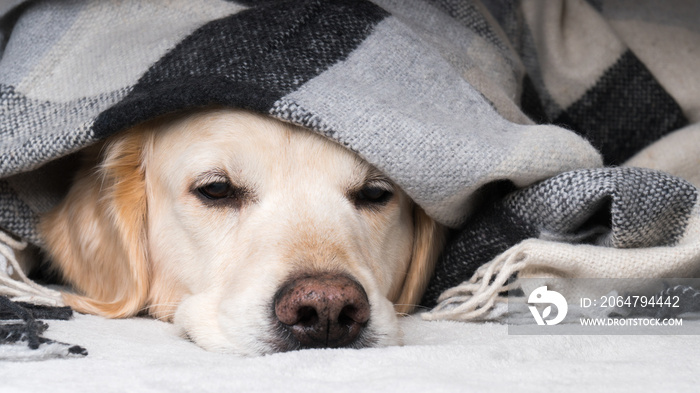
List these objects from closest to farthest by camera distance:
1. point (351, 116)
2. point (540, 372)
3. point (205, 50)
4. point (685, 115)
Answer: point (540, 372), point (351, 116), point (205, 50), point (685, 115)

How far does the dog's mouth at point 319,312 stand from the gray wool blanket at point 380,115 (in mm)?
386

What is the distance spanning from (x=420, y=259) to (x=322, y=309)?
727 mm

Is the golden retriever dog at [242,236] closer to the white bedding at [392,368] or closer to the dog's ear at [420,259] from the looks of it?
the dog's ear at [420,259]

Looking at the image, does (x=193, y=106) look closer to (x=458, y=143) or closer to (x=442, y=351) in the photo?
(x=458, y=143)

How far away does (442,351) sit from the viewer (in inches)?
60.0

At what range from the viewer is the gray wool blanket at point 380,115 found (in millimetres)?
1912

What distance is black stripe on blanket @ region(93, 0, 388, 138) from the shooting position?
1.93m

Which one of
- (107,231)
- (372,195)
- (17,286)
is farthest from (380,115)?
(17,286)

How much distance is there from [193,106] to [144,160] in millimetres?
310

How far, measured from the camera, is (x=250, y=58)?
199 cm

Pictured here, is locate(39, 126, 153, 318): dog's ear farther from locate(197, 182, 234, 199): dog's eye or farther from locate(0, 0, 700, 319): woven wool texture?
locate(197, 182, 234, 199): dog's eye

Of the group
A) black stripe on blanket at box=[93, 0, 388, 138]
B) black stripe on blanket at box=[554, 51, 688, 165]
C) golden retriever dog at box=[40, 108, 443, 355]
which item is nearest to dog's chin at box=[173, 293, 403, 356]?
golden retriever dog at box=[40, 108, 443, 355]

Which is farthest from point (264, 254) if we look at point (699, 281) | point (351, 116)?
point (699, 281)

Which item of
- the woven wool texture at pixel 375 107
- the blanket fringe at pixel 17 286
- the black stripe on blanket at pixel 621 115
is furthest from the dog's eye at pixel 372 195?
the black stripe on blanket at pixel 621 115
